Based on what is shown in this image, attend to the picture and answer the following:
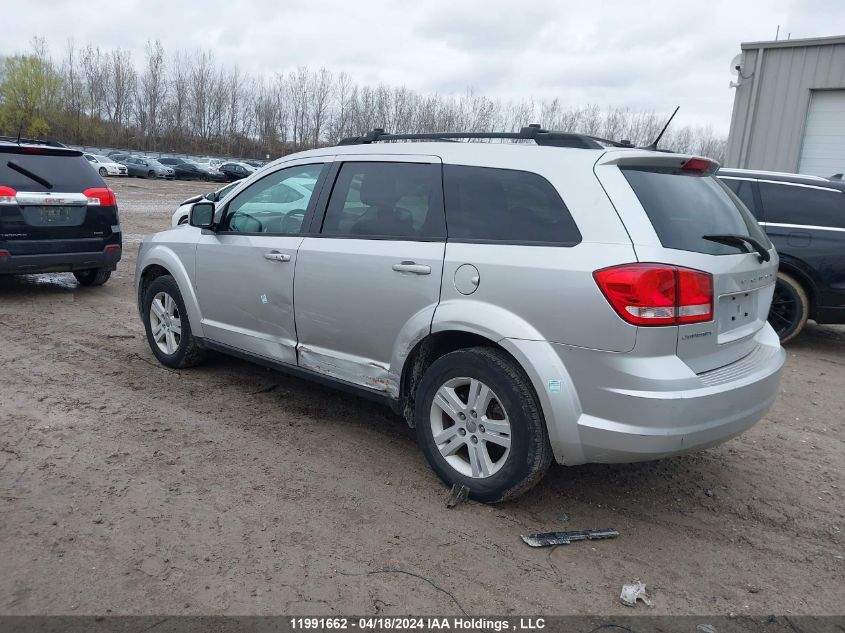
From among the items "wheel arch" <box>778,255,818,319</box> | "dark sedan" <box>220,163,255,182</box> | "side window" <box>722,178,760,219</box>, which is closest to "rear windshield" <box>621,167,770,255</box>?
"wheel arch" <box>778,255,818,319</box>

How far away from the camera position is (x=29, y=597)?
2676 mm

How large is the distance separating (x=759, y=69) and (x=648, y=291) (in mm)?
13549

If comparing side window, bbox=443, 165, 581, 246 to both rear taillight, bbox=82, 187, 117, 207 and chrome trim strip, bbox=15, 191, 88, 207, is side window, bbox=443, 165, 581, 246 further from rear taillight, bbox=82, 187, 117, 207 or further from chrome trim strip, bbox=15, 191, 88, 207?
rear taillight, bbox=82, 187, 117, 207

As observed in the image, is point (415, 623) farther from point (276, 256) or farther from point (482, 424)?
point (276, 256)

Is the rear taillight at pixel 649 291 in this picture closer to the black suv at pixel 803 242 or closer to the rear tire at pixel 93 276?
the black suv at pixel 803 242

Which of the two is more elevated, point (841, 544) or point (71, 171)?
point (71, 171)

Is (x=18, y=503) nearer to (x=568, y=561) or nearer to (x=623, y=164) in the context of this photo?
(x=568, y=561)

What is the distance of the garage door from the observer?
44.2 ft

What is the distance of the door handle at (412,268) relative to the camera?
3.62 m

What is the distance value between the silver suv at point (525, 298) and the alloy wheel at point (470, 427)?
0.01 metres

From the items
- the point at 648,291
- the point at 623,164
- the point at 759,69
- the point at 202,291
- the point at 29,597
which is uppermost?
the point at 759,69

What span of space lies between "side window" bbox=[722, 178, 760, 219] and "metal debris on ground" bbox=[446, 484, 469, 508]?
5.36 m

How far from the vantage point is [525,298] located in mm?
3229

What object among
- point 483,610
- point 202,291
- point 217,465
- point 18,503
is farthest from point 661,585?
point 202,291
